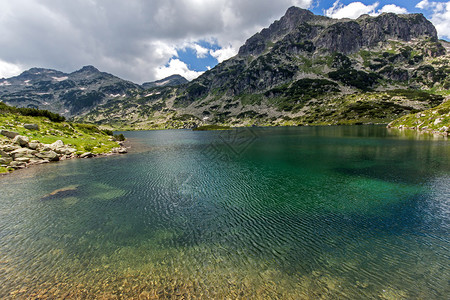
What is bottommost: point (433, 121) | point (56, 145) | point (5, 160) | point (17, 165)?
point (17, 165)

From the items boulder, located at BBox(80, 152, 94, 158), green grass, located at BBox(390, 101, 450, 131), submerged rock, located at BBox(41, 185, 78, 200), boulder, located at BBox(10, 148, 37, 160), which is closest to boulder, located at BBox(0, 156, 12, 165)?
boulder, located at BBox(10, 148, 37, 160)

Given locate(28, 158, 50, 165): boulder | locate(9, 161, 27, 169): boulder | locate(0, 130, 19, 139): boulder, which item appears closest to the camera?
locate(9, 161, 27, 169): boulder

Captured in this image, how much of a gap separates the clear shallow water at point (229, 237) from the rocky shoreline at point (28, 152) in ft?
36.3

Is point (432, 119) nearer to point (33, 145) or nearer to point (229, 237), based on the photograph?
point (229, 237)

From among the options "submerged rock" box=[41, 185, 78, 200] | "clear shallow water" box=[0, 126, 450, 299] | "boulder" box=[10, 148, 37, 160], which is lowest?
"clear shallow water" box=[0, 126, 450, 299]

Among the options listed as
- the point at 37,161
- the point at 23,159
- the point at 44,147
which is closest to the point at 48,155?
the point at 37,161

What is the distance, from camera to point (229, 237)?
66.9 feet

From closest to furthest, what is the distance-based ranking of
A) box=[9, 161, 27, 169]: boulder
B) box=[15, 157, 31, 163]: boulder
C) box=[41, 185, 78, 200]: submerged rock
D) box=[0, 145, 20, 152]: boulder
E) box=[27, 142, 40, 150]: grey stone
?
box=[41, 185, 78, 200]: submerged rock < box=[9, 161, 27, 169]: boulder < box=[0, 145, 20, 152]: boulder < box=[15, 157, 31, 163]: boulder < box=[27, 142, 40, 150]: grey stone

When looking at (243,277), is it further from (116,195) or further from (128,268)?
(116,195)

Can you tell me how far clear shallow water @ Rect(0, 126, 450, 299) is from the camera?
45.5 ft

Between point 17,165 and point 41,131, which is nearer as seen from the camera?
point 17,165

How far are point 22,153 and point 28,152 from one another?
1678 millimetres

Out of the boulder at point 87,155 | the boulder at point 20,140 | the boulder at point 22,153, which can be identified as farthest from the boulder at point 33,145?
the boulder at point 87,155

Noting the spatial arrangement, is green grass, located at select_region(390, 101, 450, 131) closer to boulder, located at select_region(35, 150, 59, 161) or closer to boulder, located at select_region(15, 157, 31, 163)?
boulder, located at select_region(35, 150, 59, 161)
